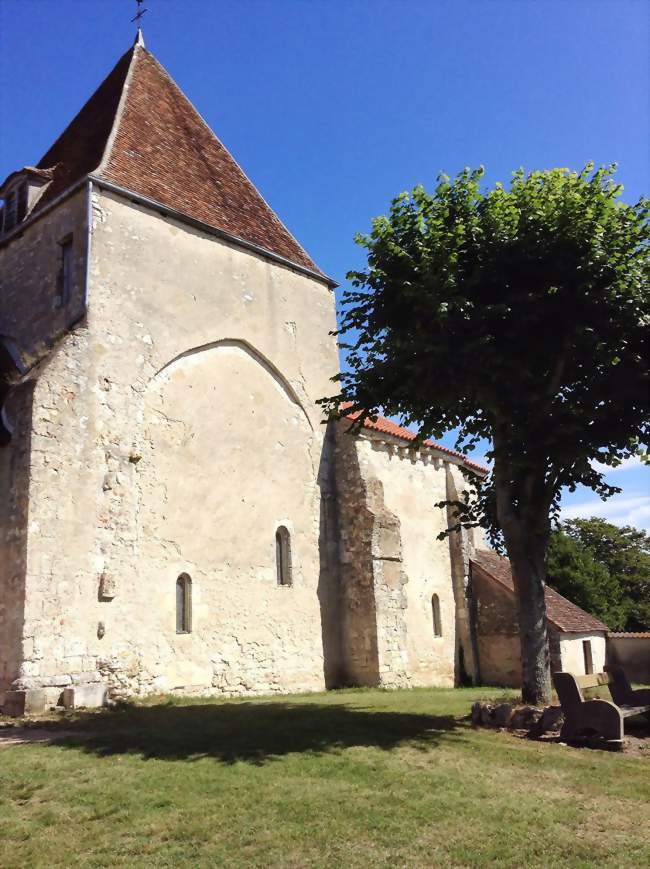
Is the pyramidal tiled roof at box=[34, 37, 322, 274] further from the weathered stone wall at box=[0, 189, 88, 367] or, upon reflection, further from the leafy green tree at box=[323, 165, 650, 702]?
the leafy green tree at box=[323, 165, 650, 702]

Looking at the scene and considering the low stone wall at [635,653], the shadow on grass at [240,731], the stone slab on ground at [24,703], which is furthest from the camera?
the low stone wall at [635,653]

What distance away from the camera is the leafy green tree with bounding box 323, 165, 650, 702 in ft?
34.1

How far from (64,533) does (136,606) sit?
6.42ft

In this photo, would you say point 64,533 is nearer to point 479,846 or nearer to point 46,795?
point 46,795

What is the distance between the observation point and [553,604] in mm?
22484

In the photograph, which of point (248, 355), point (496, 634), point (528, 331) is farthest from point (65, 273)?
point (496, 634)

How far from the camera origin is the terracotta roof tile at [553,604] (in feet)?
68.5

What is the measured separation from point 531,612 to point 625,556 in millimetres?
36955

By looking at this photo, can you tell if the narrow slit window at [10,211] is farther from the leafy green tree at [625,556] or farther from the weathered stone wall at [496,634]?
the leafy green tree at [625,556]

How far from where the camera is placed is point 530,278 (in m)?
10.9

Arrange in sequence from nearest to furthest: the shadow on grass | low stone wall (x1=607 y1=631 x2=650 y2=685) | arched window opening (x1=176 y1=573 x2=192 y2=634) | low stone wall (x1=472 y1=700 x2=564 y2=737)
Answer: the shadow on grass < low stone wall (x1=472 y1=700 x2=564 y2=737) < arched window opening (x1=176 y1=573 x2=192 y2=634) < low stone wall (x1=607 y1=631 x2=650 y2=685)

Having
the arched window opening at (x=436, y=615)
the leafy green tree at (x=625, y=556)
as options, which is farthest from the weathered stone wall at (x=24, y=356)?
the leafy green tree at (x=625, y=556)

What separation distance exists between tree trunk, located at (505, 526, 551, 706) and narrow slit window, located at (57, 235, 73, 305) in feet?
32.0

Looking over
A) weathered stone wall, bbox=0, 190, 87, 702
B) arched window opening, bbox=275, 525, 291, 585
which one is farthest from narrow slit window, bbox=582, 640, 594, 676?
weathered stone wall, bbox=0, 190, 87, 702
